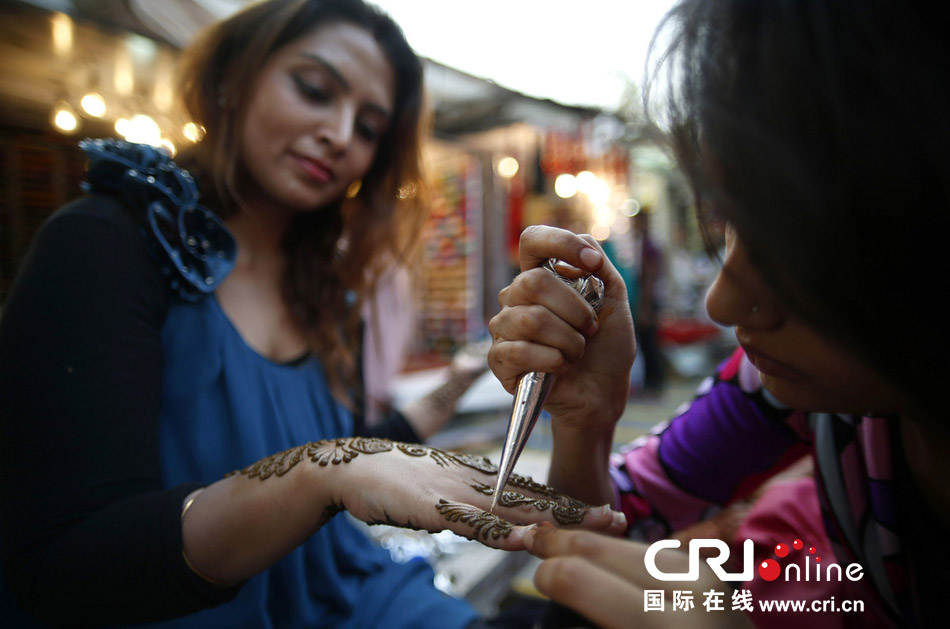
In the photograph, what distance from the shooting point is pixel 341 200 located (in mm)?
1183

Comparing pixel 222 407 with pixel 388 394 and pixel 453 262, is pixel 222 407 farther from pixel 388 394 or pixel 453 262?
pixel 453 262

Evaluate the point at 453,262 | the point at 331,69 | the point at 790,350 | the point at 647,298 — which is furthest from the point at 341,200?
the point at 647,298

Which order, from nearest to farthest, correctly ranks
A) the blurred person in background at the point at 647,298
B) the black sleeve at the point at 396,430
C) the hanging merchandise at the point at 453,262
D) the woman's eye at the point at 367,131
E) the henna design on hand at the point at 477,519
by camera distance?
the henna design on hand at the point at 477,519
the woman's eye at the point at 367,131
the black sleeve at the point at 396,430
the blurred person in background at the point at 647,298
the hanging merchandise at the point at 453,262

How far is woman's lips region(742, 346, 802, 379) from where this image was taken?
0.47 metres

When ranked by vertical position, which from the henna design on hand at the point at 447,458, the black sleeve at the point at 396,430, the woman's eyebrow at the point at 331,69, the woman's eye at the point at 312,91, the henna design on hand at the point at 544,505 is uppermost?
the woman's eyebrow at the point at 331,69

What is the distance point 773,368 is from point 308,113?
881 millimetres

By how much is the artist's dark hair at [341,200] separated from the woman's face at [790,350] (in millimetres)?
811

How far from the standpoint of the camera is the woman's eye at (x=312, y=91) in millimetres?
902

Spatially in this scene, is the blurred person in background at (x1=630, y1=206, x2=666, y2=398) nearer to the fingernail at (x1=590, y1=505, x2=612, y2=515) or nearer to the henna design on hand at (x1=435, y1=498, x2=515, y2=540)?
the fingernail at (x1=590, y1=505, x2=612, y2=515)

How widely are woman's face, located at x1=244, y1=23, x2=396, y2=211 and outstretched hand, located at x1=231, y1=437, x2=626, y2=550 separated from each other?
0.60 m

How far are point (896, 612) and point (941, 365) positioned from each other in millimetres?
425

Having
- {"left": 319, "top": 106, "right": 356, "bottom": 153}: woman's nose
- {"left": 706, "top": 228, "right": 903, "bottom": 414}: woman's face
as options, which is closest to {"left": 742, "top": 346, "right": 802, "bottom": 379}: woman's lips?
{"left": 706, "top": 228, "right": 903, "bottom": 414}: woman's face

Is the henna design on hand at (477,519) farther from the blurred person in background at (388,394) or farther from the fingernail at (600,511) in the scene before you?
the blurred person in background at (388,394)

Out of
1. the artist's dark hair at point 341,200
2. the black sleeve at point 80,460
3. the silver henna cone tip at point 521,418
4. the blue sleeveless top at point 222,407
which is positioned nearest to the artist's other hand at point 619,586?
the silver henna cone tip at point 521,418
